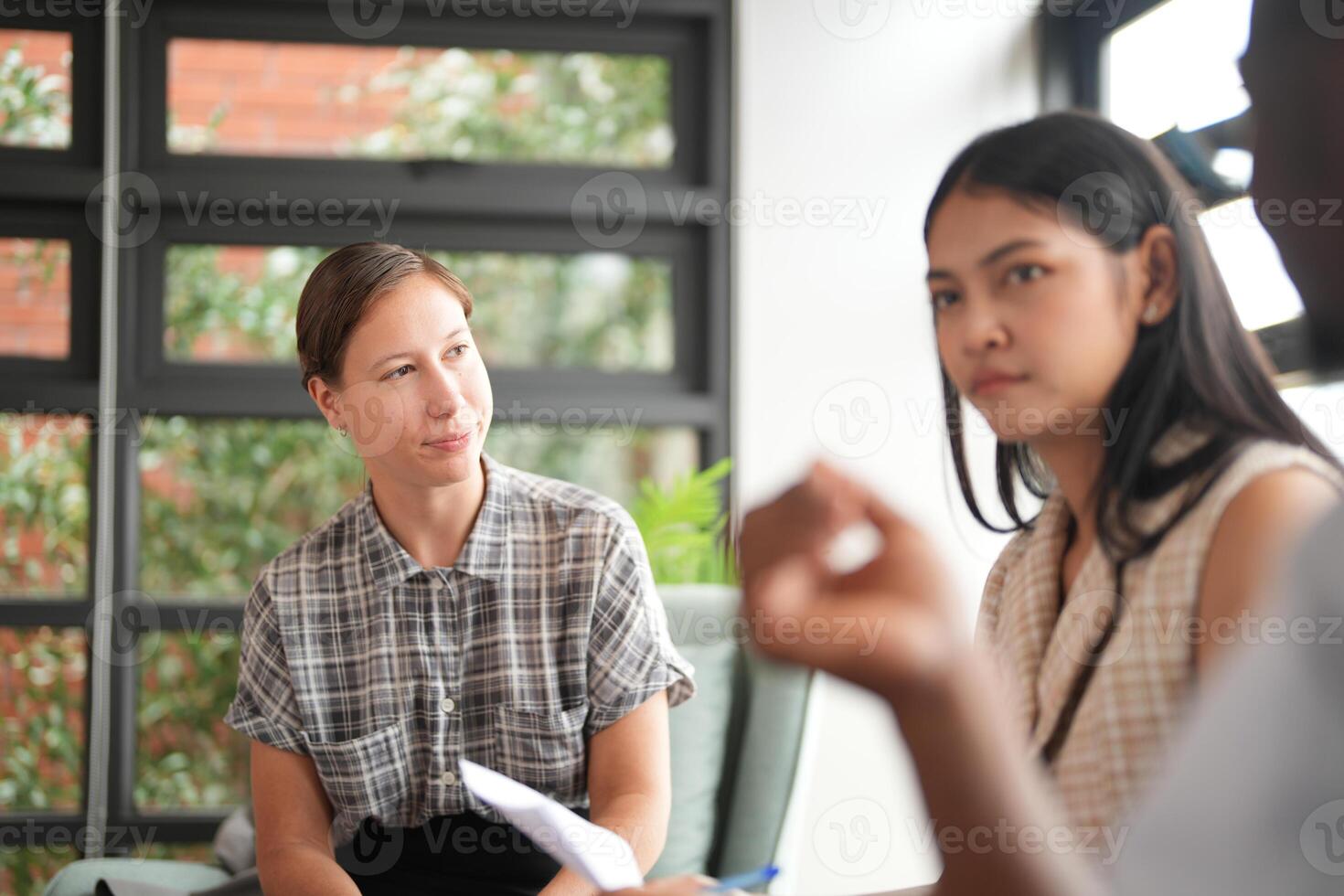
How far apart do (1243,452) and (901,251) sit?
2.39 metres

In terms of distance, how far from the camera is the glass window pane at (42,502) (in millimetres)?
2830

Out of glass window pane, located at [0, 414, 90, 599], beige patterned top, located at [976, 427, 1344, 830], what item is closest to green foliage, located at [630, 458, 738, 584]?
glass window pane, located at [0, 414, 90, 599]

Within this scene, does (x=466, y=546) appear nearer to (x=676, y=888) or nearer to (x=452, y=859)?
(x=452, y=859)

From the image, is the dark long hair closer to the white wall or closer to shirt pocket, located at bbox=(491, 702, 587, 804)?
shirt pocket, located at bbox=(491, 702, 587, 804)

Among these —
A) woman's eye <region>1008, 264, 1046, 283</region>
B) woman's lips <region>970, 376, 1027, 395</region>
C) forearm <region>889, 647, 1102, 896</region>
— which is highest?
woman's eye <region>1008, 264, 1046, 283</region>

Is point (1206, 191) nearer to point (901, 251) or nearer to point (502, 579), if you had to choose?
point (502, 579)

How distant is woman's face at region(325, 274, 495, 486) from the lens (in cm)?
150

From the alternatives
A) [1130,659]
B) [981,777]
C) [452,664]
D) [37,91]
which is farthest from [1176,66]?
[37,91]

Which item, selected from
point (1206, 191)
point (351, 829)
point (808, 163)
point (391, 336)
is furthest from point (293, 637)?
point (808, 163)

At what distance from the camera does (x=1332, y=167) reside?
0.57 metres

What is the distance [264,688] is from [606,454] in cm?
147

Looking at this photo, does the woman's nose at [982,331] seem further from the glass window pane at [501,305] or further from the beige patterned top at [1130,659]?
the glass window pane at [501,305]

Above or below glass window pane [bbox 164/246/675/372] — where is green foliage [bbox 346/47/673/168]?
above

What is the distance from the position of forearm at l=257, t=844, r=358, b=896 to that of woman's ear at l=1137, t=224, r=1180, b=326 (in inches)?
49.7
